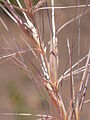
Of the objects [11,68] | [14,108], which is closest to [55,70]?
[14,108]

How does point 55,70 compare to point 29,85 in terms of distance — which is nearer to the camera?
point 55,70

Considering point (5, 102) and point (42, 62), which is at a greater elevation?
point (5, 102)

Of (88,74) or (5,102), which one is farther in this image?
(5,102)

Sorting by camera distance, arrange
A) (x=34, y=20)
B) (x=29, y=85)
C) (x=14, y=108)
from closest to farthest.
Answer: (x=34, y=20) → (x=14, y=108) → (x=29, y=85)

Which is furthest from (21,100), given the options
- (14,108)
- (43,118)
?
(43,118)

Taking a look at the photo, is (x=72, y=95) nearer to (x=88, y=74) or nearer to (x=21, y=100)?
(x=88, y=74)

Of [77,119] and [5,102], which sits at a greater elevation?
[5,102]

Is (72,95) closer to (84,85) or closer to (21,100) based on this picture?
(84,85)

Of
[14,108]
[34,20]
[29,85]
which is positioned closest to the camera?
[34,20]

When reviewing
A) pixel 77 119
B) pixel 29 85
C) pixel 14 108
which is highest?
pixel 29 85
